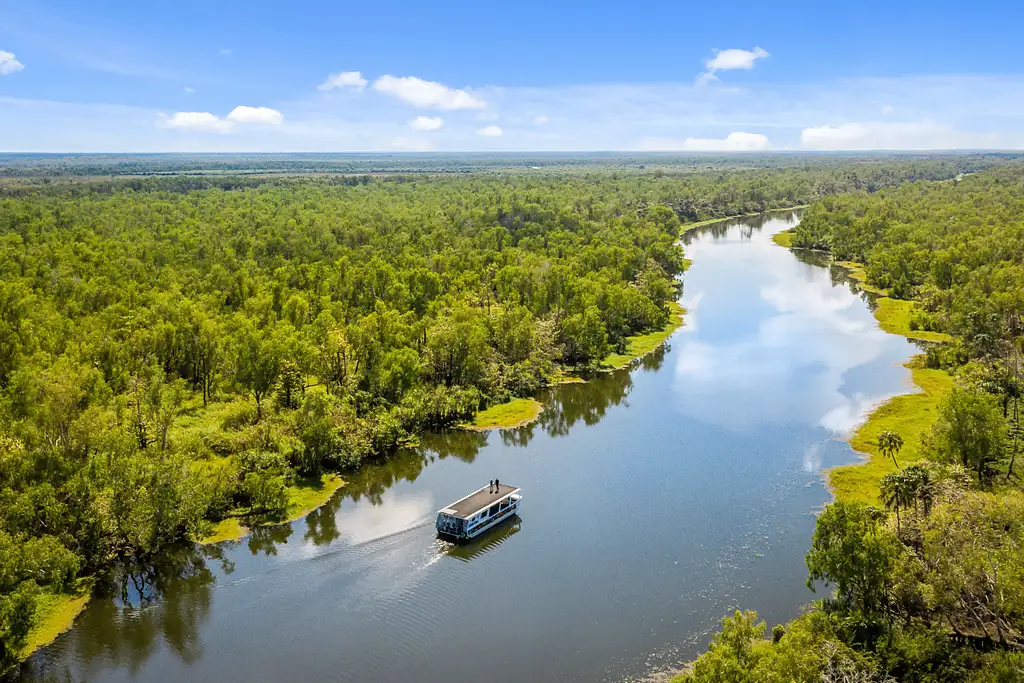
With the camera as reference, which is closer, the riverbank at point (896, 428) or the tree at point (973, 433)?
the tree at point (973, 433)

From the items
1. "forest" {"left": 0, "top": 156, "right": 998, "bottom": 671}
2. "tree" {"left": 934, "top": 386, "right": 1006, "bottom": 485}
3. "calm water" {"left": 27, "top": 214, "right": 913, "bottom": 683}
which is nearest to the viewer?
"calm water" {"left": 27, "top": 214, "right": 913, "bottom": 683}

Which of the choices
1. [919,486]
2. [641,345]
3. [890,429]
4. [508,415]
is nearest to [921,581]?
[919,486]

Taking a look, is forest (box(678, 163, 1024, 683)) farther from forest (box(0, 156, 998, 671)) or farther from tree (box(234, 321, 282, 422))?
tree (box(234, 321, 282, 422))

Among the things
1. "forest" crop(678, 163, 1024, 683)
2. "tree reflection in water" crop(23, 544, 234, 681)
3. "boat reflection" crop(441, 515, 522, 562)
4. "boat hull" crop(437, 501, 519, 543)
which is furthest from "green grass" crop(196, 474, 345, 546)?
"forest" crop(678, 163, 1024, 683)

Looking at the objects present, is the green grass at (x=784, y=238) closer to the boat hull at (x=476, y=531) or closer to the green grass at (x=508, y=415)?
the green grass at (x=508, y=415)

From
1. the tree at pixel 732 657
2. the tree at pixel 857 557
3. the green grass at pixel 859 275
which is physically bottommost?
the green grass at pixel 859 275

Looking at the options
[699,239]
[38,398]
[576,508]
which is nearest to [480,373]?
A: [576,508]

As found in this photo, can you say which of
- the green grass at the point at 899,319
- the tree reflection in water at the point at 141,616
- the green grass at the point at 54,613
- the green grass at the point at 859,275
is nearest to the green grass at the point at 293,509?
the tree reflection in water at the point at 141,616

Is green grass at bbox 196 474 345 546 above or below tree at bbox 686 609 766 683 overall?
below
